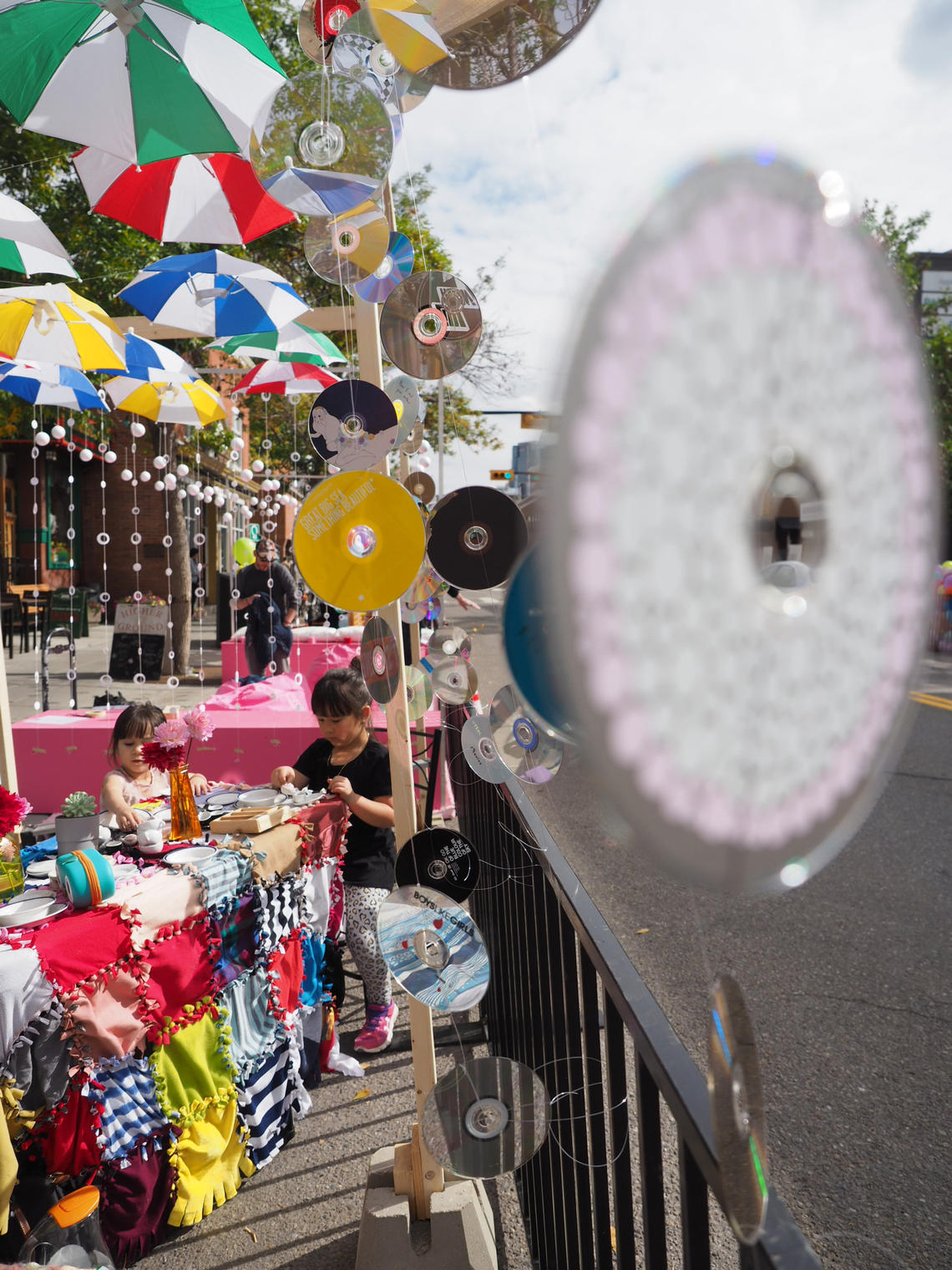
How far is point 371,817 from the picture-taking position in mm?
3123

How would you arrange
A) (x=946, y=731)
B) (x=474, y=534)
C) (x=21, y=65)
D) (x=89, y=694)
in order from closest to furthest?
(x=474, y=534)
(x=21, y=65)
(x=946, y=731)
(x=89, y=694)

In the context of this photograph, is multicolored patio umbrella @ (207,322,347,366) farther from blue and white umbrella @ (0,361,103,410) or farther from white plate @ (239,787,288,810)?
white plate @ (239,787,288,810)

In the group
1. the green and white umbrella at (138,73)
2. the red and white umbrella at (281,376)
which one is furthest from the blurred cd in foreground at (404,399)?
the red and white umbrella at (281,376)

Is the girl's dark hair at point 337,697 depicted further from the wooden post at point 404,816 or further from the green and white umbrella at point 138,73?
the green and white umbrella at point 138,73

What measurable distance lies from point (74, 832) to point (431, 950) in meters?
1.56

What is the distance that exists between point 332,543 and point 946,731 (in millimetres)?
8599

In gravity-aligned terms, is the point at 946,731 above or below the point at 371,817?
below

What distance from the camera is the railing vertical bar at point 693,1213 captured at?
107 centimetres

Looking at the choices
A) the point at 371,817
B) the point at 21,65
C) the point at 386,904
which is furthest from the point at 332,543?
the point at 21,65

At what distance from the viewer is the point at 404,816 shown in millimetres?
1788

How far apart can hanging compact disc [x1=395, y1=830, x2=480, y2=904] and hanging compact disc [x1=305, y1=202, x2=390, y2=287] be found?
3.02 ft

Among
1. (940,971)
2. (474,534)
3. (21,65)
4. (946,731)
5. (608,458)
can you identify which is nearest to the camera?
(608,458)

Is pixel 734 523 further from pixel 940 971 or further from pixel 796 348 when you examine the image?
pixel 940 971

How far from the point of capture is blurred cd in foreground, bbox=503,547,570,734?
0.76 m
